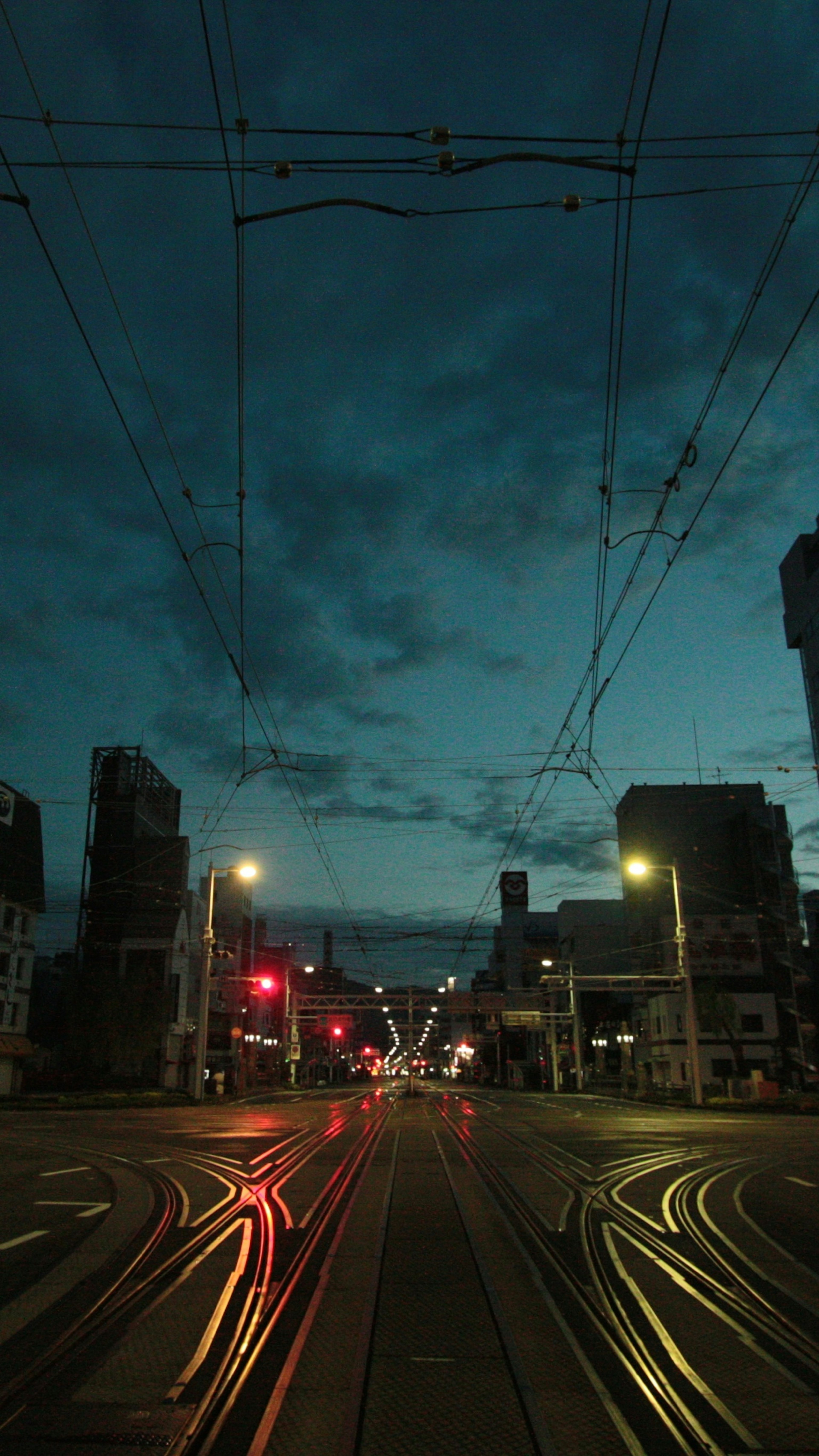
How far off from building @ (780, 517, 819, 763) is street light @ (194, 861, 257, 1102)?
48792 mm

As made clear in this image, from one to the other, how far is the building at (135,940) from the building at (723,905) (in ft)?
131

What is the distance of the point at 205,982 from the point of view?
40.3 meters

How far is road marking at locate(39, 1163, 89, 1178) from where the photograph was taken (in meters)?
17.1

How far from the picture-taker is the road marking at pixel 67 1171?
1712cm

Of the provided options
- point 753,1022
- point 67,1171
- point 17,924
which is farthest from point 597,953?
point 67,1171

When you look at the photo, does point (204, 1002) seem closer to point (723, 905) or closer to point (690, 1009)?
point (690, 1009)

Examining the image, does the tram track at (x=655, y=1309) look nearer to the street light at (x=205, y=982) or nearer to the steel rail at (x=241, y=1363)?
the steel rail at (x=241, y=1363)

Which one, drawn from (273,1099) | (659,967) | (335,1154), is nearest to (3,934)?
(273,1099)

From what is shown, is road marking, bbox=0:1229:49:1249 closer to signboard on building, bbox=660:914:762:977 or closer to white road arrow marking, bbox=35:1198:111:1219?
white road arrow marking, bbox=35:1198:111:1219

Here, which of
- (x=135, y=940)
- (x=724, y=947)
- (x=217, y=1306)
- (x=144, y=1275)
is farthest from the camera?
(x=724, y=947)

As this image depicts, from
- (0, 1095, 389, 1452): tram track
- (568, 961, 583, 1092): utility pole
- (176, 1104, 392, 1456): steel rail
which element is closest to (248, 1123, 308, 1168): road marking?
(0, 1095, 389, 1452): tram track

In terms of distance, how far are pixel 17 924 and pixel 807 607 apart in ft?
201

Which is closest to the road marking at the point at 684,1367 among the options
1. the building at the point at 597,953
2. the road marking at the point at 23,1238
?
the road marking at the point at 23,1238

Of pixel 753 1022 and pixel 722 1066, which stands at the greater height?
pixel 753 1022
